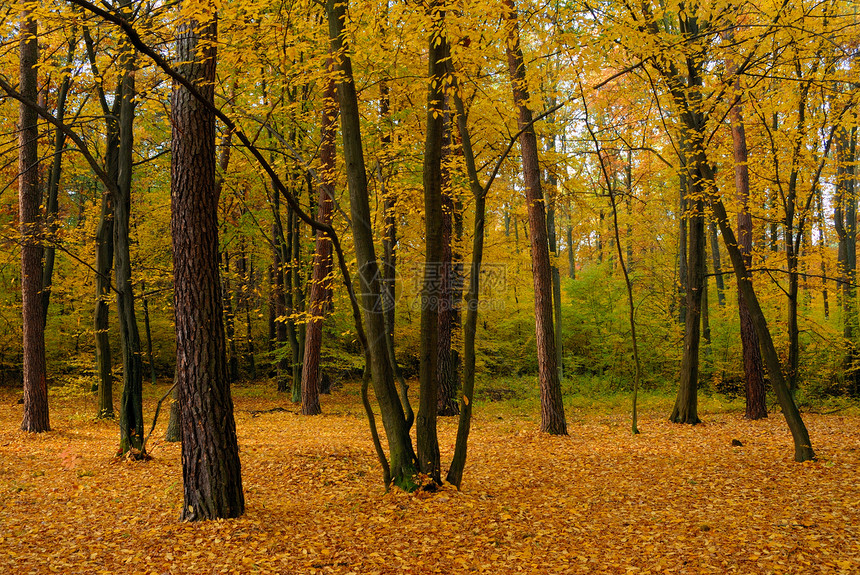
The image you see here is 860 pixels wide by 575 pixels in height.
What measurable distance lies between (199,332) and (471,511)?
275cm

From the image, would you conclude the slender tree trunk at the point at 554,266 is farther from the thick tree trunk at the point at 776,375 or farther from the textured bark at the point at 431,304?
the textured bark at the point at 431,304

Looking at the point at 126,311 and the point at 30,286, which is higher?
the point at 30,286

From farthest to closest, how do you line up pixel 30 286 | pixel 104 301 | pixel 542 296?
pixel 30 286 < pixel 542 296 < pixel 104 301

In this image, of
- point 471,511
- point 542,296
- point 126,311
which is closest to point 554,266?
point 542,296

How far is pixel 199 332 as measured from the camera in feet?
13.7

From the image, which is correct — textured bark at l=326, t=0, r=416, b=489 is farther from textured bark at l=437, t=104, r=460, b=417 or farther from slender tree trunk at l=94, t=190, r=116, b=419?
textured bark at l=437, t=104, r=460, b=417

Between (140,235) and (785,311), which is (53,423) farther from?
(785,311)

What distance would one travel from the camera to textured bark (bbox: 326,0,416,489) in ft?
16.7

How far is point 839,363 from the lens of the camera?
1248 centimetres

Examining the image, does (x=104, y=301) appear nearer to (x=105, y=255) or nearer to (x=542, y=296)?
(x=105, y=255)

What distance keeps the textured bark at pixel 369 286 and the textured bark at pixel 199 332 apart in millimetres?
1252

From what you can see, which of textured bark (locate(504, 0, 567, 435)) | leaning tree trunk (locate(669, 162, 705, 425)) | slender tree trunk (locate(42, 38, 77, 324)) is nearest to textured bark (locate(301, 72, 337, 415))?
textured bark (locate(504, 0, 567, 435))

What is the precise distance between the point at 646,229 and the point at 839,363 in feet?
27.7

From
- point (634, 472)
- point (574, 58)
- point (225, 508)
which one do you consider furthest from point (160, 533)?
point (574, 58)
